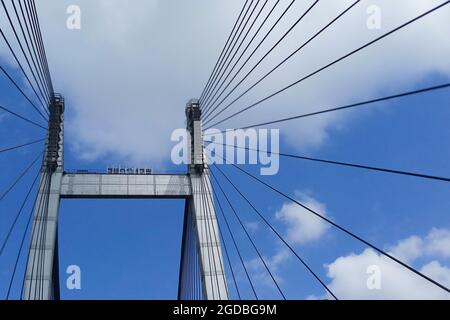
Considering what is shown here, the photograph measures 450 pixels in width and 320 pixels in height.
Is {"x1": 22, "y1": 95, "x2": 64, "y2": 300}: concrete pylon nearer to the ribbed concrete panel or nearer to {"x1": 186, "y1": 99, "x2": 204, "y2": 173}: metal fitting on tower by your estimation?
the ribbed concrete panel

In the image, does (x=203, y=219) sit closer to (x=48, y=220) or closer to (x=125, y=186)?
(x=125, y=186)

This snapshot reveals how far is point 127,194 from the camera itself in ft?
68.0

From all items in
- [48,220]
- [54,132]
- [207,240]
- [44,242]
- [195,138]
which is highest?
[54,132]

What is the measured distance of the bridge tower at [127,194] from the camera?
18.2 metres

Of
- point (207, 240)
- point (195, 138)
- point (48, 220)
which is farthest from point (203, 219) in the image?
point (48, 220)

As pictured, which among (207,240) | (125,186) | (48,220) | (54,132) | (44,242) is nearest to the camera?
(44,242)

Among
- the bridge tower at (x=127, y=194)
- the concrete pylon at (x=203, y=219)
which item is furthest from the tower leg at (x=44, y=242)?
the concrete pylon at (x=203, y=219)

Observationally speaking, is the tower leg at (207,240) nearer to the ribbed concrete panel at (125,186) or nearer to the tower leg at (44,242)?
the ribbed concrete panel at (125,186)
